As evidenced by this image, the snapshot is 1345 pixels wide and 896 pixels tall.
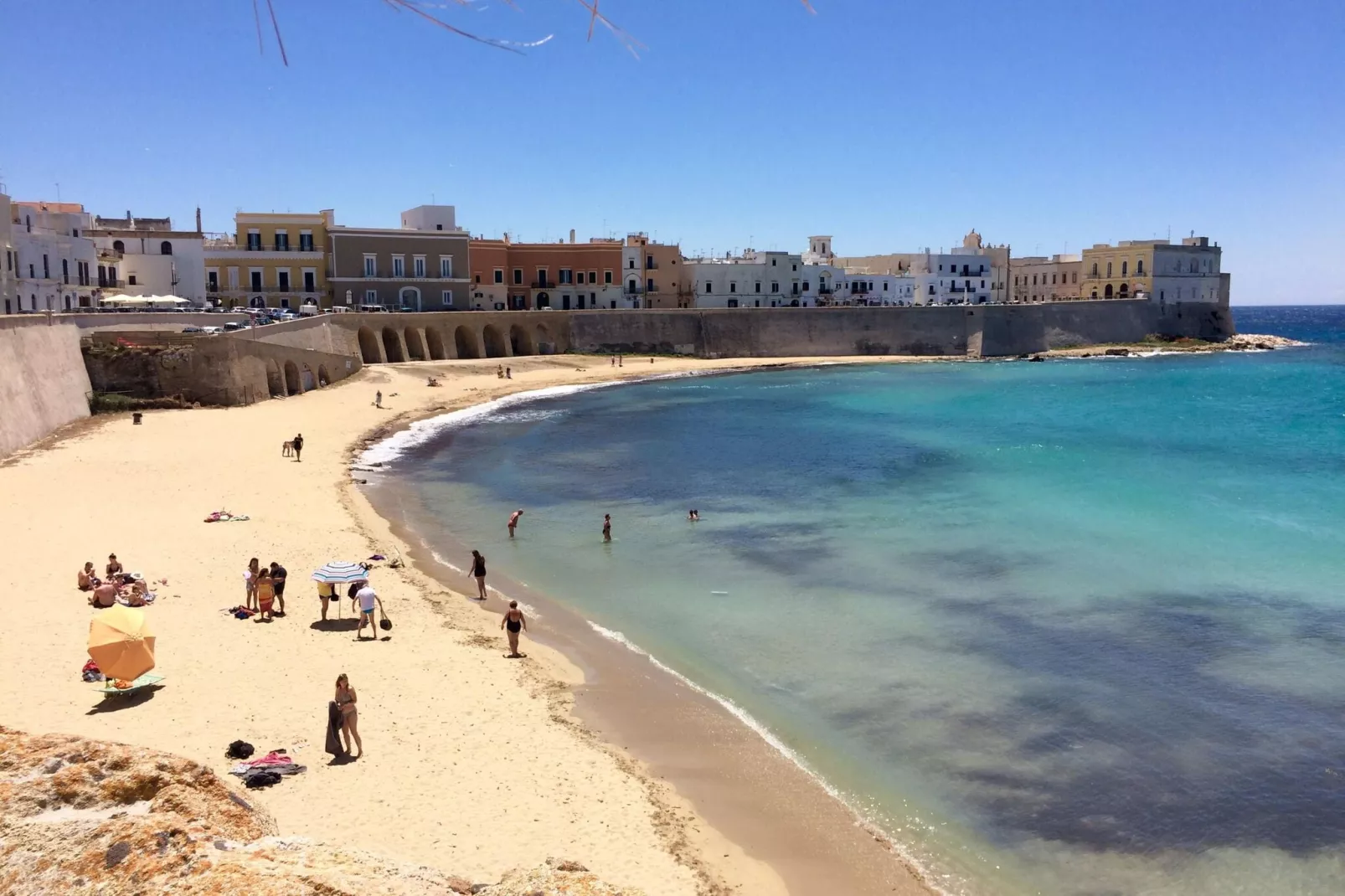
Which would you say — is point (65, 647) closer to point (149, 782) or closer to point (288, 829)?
point (288, 829)

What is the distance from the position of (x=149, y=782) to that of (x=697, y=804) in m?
8.56

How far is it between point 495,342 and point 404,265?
771 centimetres

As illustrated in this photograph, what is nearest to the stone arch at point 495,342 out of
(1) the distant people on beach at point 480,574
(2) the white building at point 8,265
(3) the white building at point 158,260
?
(3) the white building at point 158,260

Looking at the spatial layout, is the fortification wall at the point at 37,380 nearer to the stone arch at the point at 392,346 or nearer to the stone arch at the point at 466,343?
the stone arch at the point at 392,346

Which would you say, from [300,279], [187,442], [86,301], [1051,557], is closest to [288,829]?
[1051,557]

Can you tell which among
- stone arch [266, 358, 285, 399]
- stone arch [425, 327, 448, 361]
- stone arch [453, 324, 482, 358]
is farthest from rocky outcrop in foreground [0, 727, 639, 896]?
stone arch [453, 324, 482, 358]

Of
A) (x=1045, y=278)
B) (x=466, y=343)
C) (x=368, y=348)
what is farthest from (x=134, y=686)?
(x=1045, y=278)

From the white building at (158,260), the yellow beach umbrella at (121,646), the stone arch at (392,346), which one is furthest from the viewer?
the stone arch at (392,346)

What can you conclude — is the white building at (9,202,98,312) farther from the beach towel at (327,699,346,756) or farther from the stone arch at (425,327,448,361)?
the beach towel at (327,699,346,756)

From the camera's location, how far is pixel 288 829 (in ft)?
34.8

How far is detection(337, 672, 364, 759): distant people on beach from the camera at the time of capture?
12672 mm

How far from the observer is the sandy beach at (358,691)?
36.7 feet

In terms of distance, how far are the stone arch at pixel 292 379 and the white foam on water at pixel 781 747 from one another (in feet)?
103

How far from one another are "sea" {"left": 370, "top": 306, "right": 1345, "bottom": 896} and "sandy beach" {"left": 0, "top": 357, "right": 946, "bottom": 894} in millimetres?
2435
